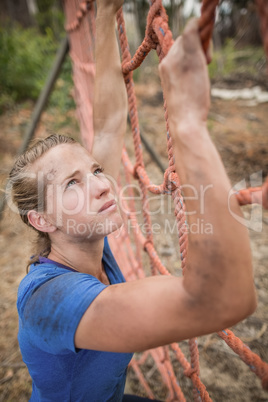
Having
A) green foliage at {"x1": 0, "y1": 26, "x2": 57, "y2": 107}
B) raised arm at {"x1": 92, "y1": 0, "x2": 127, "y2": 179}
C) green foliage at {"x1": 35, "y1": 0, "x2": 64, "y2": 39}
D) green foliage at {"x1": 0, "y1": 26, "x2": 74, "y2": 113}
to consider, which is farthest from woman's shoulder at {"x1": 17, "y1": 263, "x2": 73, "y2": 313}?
green foliage at {"x1": 35, "y1": 0, "x2": 64, "y2": 39}

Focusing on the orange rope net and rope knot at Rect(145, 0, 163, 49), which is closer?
the orange rope net

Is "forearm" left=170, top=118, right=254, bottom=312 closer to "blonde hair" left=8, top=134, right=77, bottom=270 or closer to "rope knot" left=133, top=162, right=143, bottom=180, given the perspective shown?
"blonde hair" left=8, top=134, right=77, bottom=270

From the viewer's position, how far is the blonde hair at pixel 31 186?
28.3 inches

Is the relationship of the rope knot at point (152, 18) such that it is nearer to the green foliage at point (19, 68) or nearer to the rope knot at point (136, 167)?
the rope knot at point (136, 167)

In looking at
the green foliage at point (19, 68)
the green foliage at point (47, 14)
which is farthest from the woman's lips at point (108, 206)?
the green foliage at point (47, 14)

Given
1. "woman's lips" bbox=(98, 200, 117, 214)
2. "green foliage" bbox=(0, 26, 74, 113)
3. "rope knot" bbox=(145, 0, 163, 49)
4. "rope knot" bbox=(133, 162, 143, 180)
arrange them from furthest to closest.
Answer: "green foliage" bbox=(0, 26, 74, 113) < "rope knot" bbox=(133, 162, 143, 180) < "woman's lips" bbox=(98, 200, 117, 214) < "rope knot" bbox=(145, 0, 163, 49)

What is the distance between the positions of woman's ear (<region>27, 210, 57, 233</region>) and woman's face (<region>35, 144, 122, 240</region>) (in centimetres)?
2

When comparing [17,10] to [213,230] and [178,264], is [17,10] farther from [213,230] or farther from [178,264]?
[213,230]

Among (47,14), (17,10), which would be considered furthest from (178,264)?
(17,10)

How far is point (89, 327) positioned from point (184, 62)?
40 cm

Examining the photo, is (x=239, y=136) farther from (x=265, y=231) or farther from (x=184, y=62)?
(x=184, y=62)

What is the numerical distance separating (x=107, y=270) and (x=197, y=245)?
0.51 meters

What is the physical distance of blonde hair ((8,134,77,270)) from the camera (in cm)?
72

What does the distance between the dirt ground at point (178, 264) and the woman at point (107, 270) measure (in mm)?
280
